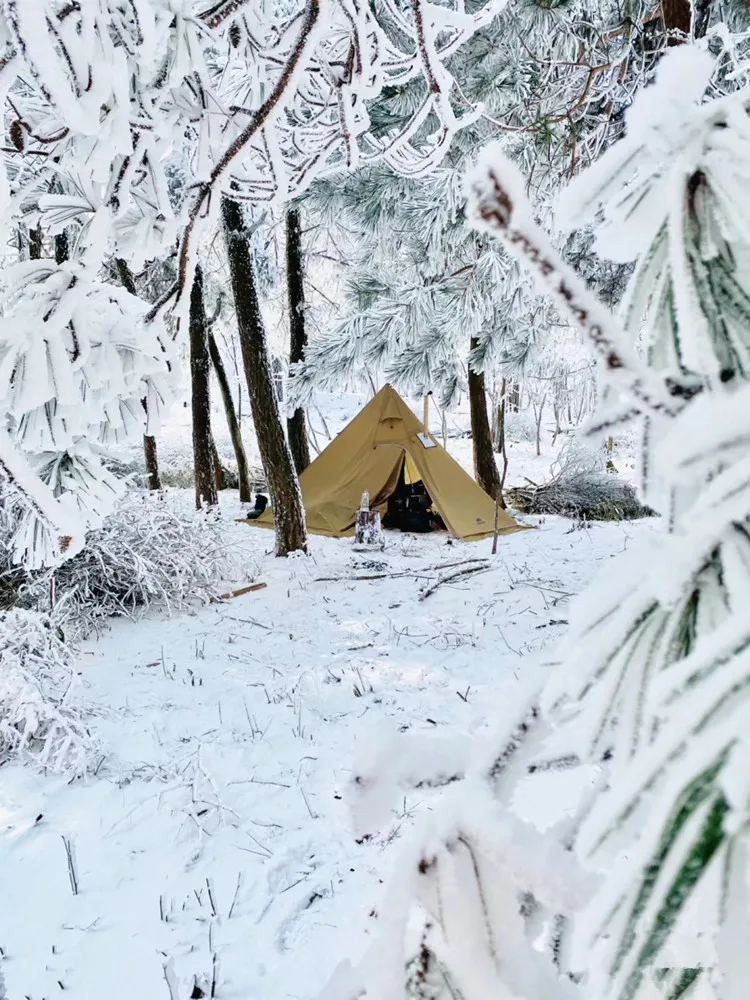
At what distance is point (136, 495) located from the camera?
539 centimetres

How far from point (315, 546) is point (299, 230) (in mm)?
4396

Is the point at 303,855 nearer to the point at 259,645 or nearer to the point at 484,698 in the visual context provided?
the point at 484,698

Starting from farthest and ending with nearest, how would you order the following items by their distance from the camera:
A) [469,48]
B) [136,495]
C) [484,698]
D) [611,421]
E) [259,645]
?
[136,495]
[469,48]
[259,645]
[484,698]
[611,421]

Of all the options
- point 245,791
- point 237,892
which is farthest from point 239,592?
point 237,892

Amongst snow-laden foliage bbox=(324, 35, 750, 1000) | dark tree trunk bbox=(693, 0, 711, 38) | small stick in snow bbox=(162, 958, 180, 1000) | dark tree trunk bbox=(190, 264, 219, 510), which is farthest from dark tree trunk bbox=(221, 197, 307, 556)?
snow-laden foliage bbox=(324, 35, 750, 1000)

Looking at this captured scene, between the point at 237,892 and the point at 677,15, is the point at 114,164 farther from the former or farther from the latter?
the point at 677,15

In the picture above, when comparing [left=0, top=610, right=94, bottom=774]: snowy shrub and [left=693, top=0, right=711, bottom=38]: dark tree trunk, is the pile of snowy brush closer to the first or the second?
[left=0, top=610, right=94, bottom=774]: snowy shrub

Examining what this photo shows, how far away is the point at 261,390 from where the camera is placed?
577cm

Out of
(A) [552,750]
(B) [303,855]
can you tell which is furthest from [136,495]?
(A) [552,750]

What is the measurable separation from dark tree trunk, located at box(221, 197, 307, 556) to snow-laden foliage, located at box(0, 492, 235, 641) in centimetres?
67

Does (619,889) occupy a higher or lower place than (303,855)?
higher

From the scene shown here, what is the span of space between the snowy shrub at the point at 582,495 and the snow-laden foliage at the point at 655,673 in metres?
7.88

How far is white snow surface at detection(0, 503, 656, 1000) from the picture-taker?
1604 millimetres

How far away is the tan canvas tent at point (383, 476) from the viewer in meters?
7.01
